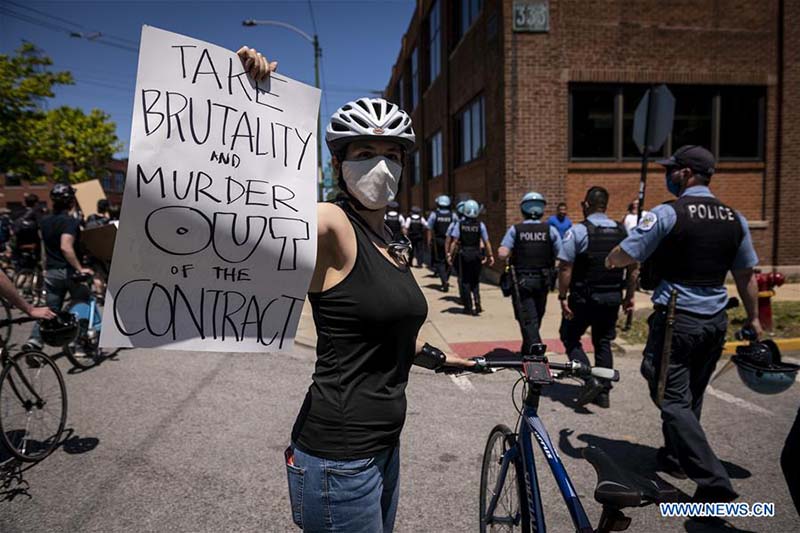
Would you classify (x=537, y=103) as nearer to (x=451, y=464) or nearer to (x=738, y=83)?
(x=738, y=83)

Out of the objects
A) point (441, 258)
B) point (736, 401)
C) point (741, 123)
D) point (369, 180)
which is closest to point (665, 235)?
point (369, 180)

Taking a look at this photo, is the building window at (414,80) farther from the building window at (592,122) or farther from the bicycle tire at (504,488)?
the bicycle tire at (504,488)

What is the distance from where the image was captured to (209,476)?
11.7 feet

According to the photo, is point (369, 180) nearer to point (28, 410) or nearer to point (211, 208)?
point (211, 208)

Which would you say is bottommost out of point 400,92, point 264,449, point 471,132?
point 264,449

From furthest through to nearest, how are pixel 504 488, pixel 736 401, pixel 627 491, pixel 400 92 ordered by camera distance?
pixel 400 92
pixel 736 401
pixel 504 488
pixel 627 491

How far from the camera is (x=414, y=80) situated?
24766 mm

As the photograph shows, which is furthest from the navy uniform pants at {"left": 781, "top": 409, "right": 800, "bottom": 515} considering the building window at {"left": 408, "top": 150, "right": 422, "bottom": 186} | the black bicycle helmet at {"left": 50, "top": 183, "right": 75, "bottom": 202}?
the building window at {"left": 408, "top": 150, "right": 422, "bottom": 186}

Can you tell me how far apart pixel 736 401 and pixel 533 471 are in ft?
13.3

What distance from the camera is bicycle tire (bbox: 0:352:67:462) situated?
3.86m

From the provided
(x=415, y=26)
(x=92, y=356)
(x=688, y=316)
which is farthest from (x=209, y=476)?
(x=415, y=26)

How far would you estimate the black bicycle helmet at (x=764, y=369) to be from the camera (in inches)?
117

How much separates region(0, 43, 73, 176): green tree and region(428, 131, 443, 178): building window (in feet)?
53.2

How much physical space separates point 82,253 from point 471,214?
5.84 metres
